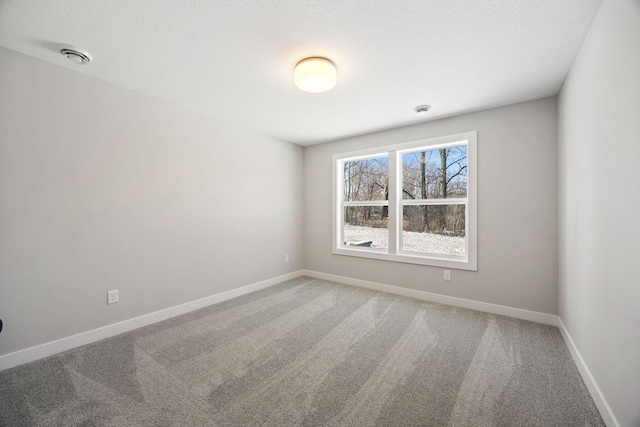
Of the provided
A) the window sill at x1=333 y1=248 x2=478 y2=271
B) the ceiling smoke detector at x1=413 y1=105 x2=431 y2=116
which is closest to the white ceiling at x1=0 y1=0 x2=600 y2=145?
the ceiling smoke detector at x1=413 y1=105 x2=431 y2=116

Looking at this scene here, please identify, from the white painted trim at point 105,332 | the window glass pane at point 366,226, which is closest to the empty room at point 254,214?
the white painted trim at point 105,332

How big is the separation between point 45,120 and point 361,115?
3033 millimetres

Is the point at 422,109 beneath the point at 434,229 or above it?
above

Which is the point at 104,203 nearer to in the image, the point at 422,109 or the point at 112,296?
the point at 112,296

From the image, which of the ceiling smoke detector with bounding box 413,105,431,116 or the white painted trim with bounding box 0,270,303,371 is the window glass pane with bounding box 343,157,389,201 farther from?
the white painted trim with bounding box 0,270,303,371

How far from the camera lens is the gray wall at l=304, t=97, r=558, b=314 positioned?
264cm

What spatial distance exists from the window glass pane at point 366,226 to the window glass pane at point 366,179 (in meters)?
0.19

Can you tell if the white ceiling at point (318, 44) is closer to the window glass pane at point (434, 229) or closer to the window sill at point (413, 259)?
the window glass pane at point (434, 229)

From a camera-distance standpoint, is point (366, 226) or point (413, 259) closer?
point (413, 259)

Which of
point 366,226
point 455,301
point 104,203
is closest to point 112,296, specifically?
Result: point 104,203

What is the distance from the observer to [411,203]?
364cm

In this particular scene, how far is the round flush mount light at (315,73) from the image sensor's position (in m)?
1.99

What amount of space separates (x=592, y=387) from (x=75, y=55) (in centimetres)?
429

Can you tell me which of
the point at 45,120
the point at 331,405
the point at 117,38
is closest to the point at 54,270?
the point at 45,120
